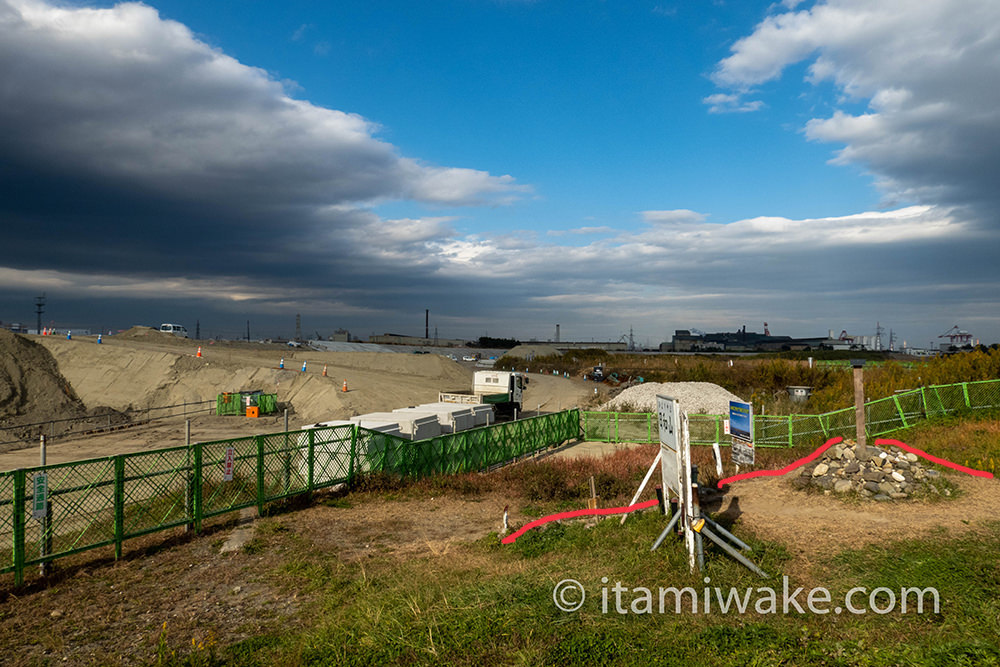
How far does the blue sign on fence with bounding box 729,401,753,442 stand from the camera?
54.9 ft

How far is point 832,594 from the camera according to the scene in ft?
26.3

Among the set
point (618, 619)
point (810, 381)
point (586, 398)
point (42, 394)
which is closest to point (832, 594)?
point (618, 619)

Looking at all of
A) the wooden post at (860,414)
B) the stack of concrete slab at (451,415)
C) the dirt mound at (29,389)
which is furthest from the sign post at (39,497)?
the dirt mound at (29,389)

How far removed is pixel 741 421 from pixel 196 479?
1450cm

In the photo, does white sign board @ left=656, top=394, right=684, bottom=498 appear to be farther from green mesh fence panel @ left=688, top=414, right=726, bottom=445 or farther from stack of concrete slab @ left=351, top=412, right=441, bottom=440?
green mesh fence panel @ left=688, top=414, right=726, bottom=445

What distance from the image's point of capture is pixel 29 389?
3997 centimetres

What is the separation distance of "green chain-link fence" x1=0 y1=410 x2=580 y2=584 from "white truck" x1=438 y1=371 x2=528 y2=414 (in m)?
9.56

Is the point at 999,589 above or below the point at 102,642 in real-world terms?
above

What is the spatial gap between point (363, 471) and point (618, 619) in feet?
36.2

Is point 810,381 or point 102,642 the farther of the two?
point 810,381

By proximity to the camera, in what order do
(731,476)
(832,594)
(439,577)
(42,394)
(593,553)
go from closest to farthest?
(832,594)
(439,577)
(593,553)
(731,476)
(42,394)

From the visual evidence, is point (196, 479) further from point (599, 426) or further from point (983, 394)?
point (983, 394)

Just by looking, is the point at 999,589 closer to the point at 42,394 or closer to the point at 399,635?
the point at 399,635

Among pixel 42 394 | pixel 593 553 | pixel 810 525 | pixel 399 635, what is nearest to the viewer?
pixel 399 635
